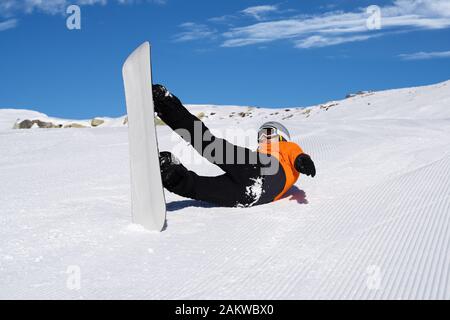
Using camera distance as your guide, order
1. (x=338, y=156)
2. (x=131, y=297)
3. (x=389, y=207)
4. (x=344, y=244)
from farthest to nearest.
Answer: (x=338, y=156), (x=389, y=207), (x=344, y=244), (x=131, y=297)

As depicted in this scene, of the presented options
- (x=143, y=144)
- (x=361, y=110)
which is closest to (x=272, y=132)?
(x=143, y=144)

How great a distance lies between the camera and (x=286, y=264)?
2184mm

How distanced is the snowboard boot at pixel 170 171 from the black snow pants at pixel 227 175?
0.14ft

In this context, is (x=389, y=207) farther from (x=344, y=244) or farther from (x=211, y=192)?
(x=211, y=192)

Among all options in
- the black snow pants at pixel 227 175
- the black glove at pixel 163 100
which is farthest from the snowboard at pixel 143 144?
the black snow pants at pixel 227 175

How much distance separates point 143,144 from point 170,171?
22 cm

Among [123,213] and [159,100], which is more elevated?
[159,100]

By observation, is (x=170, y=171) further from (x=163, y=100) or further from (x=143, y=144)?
(x=163, y=100)

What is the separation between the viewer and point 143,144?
295cm

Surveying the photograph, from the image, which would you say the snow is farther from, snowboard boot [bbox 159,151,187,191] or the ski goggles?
the ski goggles

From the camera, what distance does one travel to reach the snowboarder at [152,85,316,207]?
3.04 meters

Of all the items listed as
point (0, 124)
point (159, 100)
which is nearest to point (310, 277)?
point (159, 100)

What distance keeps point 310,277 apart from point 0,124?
1946 cm

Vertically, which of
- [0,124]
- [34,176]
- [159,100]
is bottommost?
[0,124]
